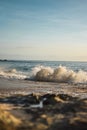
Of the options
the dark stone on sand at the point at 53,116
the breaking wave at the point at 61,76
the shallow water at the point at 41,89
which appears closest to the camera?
the dark stone on sand at the point at 53,116

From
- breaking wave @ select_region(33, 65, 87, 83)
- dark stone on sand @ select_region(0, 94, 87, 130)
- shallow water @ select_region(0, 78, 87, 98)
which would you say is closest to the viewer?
dark stone on sand @ select_region(0, 94, 87, 130)

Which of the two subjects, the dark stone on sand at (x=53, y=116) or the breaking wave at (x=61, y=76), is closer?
the dark stone on sand at (x=53, y=116)

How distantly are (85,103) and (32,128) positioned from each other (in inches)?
118

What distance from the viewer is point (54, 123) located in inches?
296

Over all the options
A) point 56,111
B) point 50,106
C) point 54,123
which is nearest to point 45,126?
point 54,123

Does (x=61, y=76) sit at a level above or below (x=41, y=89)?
above

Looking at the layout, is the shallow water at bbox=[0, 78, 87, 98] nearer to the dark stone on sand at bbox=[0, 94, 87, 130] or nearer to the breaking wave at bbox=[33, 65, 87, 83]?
the dark stone on sand at bbox=[0, 94, 87, 130]

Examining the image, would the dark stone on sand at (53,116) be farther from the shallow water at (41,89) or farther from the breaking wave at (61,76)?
the breaking wave at (61,76)

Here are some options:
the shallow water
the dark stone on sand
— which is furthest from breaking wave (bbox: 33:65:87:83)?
the dark stone on sand

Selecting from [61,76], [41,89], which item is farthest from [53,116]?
[61,76]

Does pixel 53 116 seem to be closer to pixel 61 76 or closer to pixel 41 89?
pixel 41 89

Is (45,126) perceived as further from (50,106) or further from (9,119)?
A: (50,106)

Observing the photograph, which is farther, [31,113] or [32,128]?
[31,113]

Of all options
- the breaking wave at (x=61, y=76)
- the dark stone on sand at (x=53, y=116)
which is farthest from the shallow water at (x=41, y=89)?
the breaking wave at (x=61, y=76)
